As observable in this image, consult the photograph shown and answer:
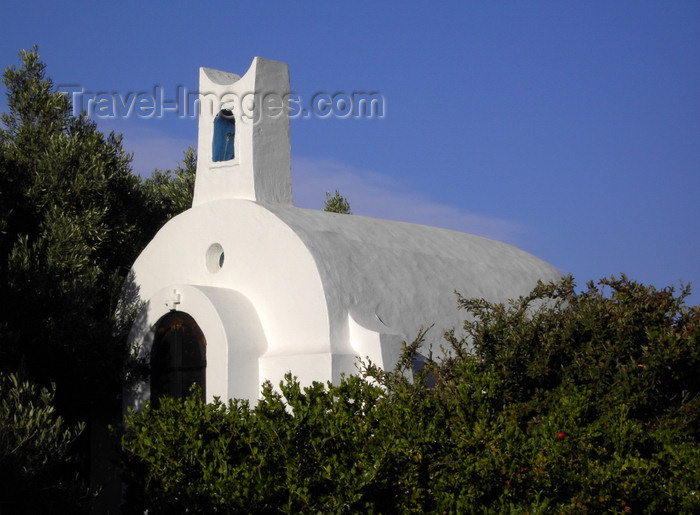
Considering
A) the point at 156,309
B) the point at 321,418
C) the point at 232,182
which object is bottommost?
the point at 321,418

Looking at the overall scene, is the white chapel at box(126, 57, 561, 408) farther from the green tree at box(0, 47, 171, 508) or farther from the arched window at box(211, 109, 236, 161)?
the green tree at box(0, 47, 171, 508)

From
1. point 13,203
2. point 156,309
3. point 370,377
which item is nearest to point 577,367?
point 370,377

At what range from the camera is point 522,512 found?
766cm

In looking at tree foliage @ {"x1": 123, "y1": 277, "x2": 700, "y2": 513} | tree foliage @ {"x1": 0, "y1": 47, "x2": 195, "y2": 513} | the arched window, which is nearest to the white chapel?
the arched window

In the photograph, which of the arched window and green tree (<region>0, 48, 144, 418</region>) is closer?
green tree (<region>0, 48, 144, 418</region>)

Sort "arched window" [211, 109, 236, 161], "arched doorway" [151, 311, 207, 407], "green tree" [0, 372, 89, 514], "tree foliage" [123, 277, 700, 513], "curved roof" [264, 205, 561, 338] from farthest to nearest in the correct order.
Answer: "arched window" [211, 109, 236, 161] → "arched doorway" [151, 311, 207, 407] → "curved roof" [264, 205, 561, 338] → "green tree" [0, 372, 89, 514] → "tree foliage" [123, 277, 700, 513]

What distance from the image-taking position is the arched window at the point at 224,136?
1443cm

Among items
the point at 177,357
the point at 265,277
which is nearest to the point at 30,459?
the point at 177,357

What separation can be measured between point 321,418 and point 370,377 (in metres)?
3.47

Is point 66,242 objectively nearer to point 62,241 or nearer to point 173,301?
point 62,241

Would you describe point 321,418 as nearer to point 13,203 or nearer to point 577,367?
point 577,367

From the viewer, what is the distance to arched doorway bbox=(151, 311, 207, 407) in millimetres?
12492

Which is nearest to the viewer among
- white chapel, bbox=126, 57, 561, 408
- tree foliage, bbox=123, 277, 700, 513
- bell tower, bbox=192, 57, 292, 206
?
tree foliage, bbox=123, 277, 700, 513

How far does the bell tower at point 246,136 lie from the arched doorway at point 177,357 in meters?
2.20
